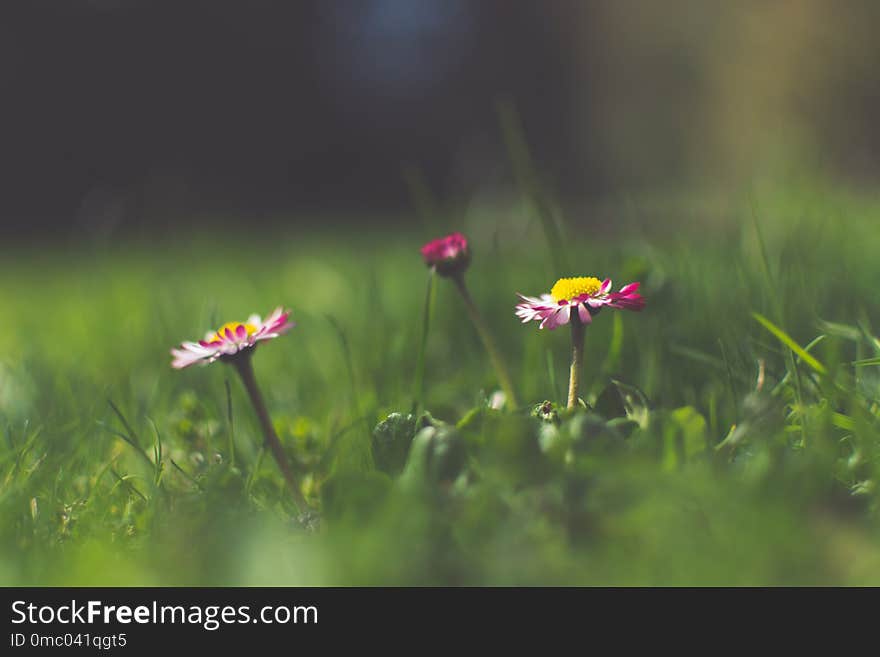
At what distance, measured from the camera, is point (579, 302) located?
1028 millimetres

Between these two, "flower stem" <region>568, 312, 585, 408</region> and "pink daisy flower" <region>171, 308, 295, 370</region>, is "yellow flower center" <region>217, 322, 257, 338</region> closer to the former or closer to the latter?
"pink daisy flower" <region>171, 308, 295, 370</region>

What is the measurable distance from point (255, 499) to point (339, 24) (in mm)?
8942

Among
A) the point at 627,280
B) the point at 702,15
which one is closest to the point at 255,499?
the point at 627,280

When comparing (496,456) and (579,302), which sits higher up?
(579,302)

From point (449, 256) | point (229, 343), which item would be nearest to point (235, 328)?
point (229, 343)

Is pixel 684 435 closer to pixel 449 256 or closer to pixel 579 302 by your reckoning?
pixel 579 302

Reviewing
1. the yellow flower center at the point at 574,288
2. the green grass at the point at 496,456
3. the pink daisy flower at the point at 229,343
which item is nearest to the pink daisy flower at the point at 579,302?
the yellow flower center at the point at 574,288

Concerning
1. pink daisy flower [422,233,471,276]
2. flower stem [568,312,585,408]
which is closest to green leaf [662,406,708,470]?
flower stem [568,312,585,408]

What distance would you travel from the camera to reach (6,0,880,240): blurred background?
243 inches

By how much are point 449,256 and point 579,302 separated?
0.23 metres

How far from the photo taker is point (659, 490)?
77cm

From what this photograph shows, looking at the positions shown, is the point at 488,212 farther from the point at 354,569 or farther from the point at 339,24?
the point at 339,24

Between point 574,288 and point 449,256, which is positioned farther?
point 449,256

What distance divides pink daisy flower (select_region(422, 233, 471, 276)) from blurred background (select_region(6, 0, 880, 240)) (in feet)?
12.2
